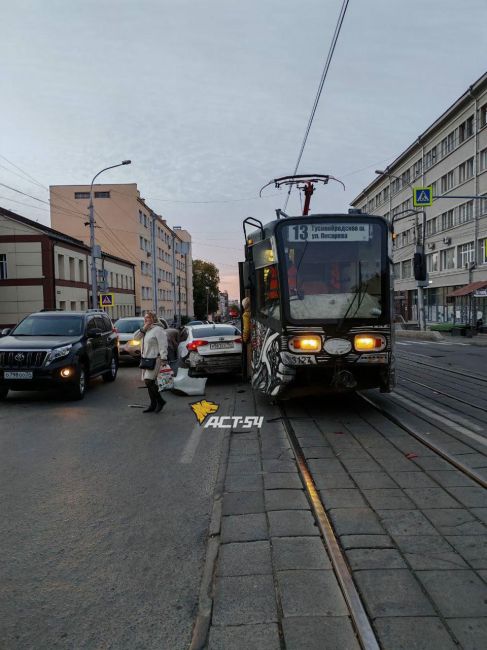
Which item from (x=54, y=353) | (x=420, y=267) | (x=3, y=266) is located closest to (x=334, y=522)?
(x=420, y=267)

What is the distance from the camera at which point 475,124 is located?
131ft

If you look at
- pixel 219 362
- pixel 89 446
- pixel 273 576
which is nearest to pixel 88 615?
pixel 273 576

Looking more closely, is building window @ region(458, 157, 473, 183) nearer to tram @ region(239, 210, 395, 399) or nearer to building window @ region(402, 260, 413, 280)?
building window @ region(402, 260, 413, 280)

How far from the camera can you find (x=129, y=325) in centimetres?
2091

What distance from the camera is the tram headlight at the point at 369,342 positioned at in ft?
26.0

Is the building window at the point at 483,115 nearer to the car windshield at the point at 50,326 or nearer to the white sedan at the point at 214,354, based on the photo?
the white sedan at the point at 214,354

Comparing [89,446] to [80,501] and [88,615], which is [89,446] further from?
[88,615]

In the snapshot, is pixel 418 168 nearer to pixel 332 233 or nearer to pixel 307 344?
pixel 332 233

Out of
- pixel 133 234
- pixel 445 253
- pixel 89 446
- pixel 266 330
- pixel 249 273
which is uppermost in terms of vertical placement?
pixel 133 234

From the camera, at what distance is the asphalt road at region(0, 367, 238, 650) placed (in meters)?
2.91

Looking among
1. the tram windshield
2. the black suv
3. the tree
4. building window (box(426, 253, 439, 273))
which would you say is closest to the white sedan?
Result: the black suv

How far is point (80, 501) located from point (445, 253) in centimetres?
4862

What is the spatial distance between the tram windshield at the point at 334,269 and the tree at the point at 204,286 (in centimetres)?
10678

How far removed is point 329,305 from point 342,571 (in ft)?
16.6
